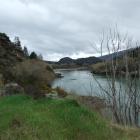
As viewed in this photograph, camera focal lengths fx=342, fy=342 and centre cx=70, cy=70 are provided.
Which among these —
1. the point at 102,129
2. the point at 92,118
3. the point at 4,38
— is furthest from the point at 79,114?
the point at 4,38

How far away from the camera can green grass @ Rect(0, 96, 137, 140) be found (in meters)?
7.39

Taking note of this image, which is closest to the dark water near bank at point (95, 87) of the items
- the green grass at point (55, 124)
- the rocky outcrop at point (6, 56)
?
the green grass at point (55, 124)

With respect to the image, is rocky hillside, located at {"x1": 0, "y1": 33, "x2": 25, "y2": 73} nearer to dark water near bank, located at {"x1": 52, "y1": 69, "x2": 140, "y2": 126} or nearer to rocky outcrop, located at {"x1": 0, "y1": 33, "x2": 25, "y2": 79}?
rocky outcrop, located at {"x1": 0, "y1": 33, "x2": 25, "y2": 79}

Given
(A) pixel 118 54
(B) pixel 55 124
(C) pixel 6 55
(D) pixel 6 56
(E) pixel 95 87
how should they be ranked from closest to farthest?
(B) pixel 55 124 → (A) pixel 118 54 → (E) pixel 95 87 → (D) pixel 6 56 → (C) pixel 6 55

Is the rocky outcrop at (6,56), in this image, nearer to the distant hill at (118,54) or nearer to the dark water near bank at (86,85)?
the dark water near bank at (86,85)

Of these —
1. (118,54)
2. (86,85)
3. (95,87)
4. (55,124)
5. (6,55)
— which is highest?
(6,55)

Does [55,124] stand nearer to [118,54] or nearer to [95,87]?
[118,54]

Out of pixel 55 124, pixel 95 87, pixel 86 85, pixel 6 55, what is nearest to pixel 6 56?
pixel 6 55

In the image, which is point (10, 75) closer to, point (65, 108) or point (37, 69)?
point (37, 69)

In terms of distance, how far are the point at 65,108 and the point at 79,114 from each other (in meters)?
0.73

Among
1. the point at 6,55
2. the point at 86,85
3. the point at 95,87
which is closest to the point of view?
the point at 95,87

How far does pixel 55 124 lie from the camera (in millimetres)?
8242

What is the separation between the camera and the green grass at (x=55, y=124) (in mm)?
7387

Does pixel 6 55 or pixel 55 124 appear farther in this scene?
pixel 6 55
